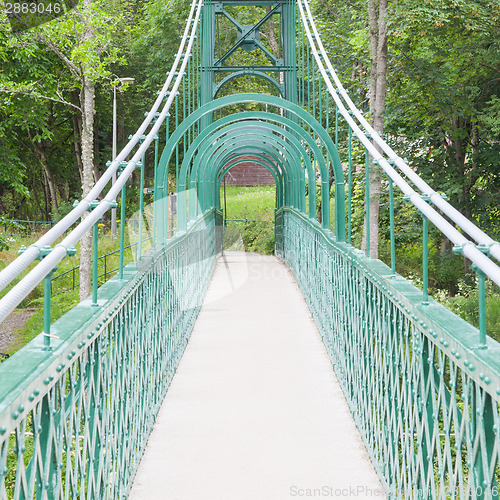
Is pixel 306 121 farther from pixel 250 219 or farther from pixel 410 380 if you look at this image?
pixel 250 219

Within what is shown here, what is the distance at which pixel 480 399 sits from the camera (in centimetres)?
201

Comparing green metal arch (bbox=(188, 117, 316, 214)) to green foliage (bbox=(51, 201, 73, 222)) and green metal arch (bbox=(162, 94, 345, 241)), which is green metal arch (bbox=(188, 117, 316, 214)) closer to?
green metal arch (bbox=(162, 94, 345, 241))

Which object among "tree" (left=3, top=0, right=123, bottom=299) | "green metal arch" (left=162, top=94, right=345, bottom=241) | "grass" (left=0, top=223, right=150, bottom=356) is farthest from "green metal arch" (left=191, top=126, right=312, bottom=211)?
"grass" (left=0, top=223, right=150, bottom=356)

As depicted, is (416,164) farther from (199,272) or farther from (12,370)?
(12,370)

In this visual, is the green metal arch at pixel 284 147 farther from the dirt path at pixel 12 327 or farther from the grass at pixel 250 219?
the grass at pixel 250 219

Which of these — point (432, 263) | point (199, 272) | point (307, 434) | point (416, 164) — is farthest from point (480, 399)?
point (432, 263)

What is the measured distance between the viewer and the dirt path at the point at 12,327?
16105 mm

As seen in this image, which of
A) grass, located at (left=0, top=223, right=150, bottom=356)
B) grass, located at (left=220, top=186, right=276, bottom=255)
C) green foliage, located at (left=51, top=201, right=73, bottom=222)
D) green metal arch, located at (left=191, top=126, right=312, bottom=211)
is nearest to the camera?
green metal arch, located at (left=191, top=126, right=312, bottom=211)

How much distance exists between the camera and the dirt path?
16105 millimetres

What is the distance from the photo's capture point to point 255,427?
4480mm

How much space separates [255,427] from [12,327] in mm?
14815

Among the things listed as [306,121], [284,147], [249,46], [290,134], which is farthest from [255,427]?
[249,46]

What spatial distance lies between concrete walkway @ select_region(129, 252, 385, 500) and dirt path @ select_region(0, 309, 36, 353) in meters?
9.70

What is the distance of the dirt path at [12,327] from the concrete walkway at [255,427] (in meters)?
9.70
